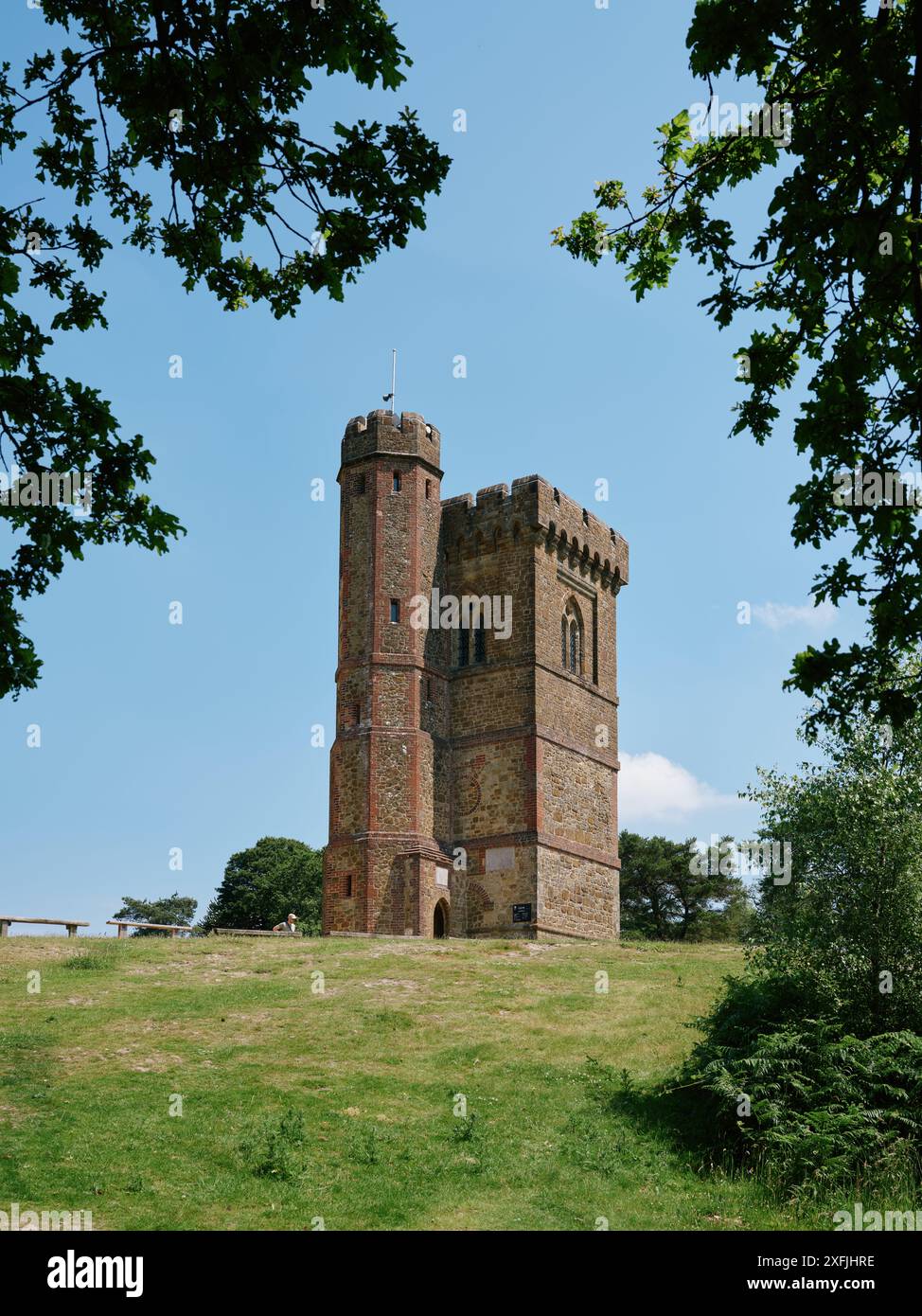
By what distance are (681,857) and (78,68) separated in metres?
60.0

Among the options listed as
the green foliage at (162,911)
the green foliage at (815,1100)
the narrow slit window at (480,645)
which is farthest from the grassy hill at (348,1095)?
the green foliage at (162,911)

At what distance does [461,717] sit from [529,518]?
745cm

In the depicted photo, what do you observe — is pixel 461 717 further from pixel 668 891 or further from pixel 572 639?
pixel 668 891

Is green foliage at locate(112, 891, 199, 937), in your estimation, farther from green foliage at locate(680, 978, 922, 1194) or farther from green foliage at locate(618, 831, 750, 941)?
green foliage at locate(680, 978, 922, 1194)

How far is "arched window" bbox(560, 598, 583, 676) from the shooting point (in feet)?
149

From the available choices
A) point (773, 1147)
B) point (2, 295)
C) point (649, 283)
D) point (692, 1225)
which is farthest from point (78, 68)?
point (773, 1147)

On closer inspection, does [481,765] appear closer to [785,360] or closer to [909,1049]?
[909,1049]

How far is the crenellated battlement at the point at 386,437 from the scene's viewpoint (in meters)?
42.8

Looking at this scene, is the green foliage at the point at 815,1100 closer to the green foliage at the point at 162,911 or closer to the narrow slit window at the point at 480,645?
the narrow slit window at the point at 480,645

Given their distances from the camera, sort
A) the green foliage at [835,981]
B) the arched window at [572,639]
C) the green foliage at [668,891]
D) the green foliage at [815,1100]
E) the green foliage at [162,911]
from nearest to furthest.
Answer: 1. the green foliage at [815,1100]
2. the green foliage at [835,981]
3. the arched window at [572,639]
4. the green foliage at [668,891]
5. the green foliage at [162,911]

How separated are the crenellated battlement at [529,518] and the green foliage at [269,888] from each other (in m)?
26.0

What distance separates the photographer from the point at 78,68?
9.69 metres

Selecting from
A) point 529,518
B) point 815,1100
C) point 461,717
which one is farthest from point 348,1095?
point 529,518

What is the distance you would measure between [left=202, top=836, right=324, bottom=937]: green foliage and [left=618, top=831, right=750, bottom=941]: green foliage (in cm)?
1660
